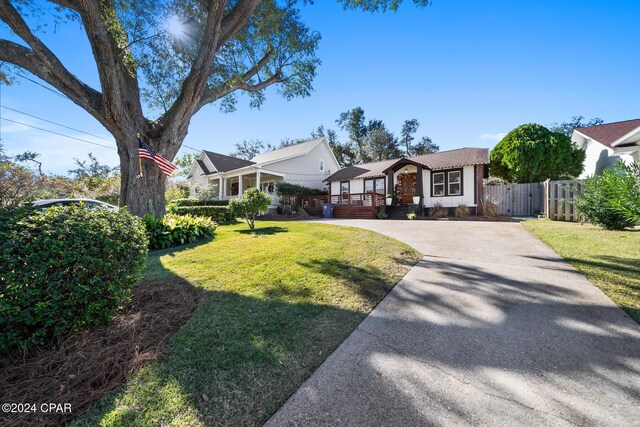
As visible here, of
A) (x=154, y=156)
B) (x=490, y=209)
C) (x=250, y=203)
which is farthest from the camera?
(x=490, y=209)

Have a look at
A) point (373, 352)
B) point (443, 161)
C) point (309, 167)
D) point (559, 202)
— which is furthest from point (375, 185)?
point (373, 352)

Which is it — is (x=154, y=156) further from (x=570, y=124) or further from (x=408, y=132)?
(x=570, y=124)

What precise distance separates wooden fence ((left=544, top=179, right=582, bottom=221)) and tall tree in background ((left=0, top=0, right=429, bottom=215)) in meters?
8.81

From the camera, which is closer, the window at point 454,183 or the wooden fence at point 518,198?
the wooden fence at point 518,198

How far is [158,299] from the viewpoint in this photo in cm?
348

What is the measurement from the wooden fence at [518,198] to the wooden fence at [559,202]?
377 cm

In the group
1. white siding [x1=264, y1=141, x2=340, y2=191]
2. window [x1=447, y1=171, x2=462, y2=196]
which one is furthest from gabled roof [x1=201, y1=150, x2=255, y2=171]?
window [x1=447, y1=171, x2=462, y2=196]

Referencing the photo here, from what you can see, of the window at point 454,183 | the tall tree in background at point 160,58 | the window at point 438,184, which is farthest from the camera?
the window at point 438,184

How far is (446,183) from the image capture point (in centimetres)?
1770

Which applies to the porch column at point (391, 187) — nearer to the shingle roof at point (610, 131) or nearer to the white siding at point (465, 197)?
the white siding at point (465, 197)

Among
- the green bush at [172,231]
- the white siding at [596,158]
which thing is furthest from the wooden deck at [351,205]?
the white siding at [596,158]

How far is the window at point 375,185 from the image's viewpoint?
66.5 feet

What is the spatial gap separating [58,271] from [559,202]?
571 inches

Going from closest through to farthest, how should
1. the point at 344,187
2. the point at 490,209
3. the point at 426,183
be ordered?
the point at 490,209 < the point at 426,183 < the point at 344,187
